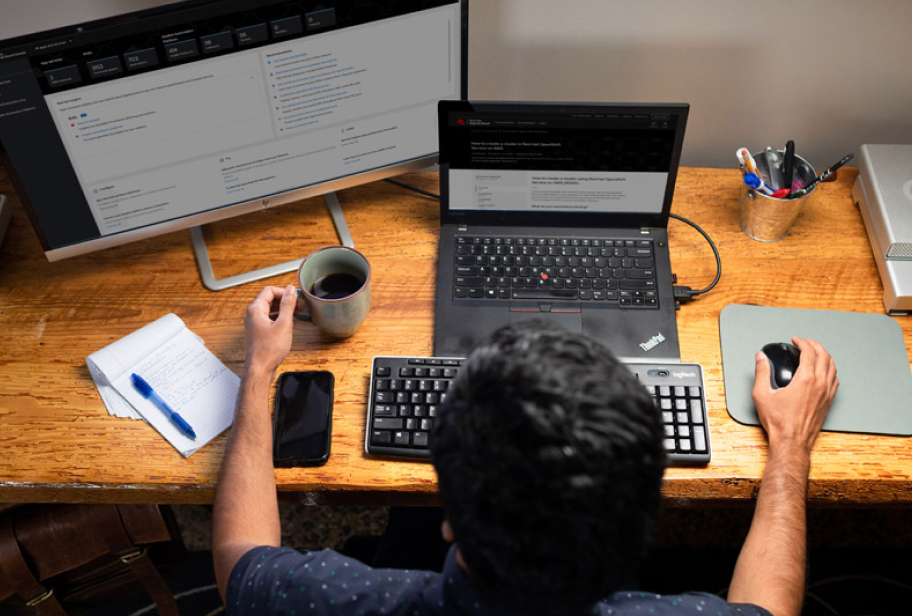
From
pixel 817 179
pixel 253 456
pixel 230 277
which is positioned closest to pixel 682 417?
pixel 817 179

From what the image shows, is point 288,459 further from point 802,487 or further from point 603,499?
point 802,487

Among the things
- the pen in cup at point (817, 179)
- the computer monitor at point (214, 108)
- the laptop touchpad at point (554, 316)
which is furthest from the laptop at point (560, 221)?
the pen in cup at point (817, 179)

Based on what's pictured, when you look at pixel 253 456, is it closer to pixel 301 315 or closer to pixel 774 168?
pixel 301 315

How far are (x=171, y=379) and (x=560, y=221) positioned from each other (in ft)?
2.15

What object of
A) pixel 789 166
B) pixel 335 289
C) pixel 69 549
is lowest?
pixel 69 549

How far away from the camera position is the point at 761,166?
1.29 metres

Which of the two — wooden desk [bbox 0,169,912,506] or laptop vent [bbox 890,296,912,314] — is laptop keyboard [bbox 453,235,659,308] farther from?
laptop vent [bbox 890,296,912,314]

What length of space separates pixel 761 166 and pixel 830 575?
3.12 feet

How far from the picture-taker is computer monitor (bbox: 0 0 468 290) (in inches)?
39.0

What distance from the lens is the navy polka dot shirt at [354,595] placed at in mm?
807

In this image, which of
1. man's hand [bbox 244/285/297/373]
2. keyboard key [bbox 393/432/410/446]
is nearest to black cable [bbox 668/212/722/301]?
keyboard key [bbox 393/432/410/446]

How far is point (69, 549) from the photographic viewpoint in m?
1.21

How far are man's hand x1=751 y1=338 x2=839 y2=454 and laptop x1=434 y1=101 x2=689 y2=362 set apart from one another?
0.13 meters

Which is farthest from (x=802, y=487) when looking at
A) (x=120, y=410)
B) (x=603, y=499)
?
(x=120, y=410)
